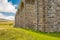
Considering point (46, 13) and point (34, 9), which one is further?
point (34, 9)

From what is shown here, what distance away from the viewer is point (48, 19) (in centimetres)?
1872

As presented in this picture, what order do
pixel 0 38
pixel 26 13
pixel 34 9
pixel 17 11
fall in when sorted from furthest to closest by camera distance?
pixel 17 11 < pixel 26 13 < pixel 34 9 < pixel 0 38

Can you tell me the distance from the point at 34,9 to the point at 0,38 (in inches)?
250

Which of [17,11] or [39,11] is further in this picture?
[17,11]

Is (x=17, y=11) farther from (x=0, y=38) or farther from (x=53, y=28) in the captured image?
(x=0, y=38)

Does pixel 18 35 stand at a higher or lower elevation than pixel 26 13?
lower

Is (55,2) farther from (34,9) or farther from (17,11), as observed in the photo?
(17,11)

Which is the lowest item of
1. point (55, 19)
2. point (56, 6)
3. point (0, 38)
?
point (0, 38)

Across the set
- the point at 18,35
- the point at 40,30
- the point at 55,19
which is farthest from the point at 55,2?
the point at 18,35

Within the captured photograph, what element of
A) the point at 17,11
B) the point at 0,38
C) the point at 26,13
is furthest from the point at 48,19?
the point at 17,11

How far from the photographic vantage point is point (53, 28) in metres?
18.8

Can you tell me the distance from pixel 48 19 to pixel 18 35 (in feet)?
14.7

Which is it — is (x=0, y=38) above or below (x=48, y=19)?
below

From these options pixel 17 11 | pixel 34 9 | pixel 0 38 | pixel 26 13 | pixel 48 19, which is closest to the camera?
pixel 0 38
